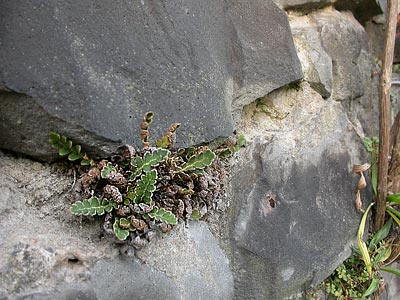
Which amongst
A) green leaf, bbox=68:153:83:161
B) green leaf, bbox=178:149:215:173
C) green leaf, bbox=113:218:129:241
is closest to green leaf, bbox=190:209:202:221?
green leaf, bbox=178:149:215:173

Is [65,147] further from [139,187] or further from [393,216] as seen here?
[393,216]

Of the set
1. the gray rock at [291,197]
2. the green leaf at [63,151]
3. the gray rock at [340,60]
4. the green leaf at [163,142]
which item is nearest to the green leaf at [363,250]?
the gray rock at [291,197]

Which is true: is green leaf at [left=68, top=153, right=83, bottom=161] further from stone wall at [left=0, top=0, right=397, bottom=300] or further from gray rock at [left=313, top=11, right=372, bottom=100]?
gray rock at [left=313, top=11, right=372, bottom=100]

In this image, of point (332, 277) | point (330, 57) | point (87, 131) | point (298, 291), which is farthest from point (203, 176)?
point (330, 57)

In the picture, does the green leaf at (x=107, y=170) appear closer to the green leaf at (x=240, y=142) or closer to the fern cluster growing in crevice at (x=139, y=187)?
the fern cluster growing in crevice at (x=139, y=187)

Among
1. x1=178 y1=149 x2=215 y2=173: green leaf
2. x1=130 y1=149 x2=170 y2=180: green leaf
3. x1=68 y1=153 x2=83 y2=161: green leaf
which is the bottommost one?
x1=178 y1=149 x2=215 y2=173: green leaf

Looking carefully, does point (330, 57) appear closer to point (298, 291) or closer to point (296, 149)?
point (296, 149)
